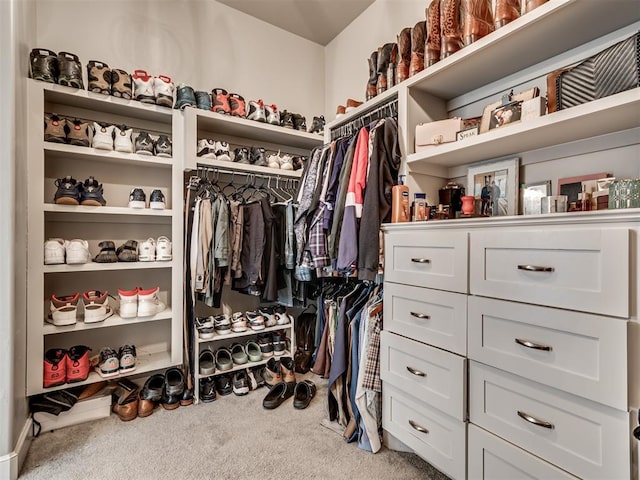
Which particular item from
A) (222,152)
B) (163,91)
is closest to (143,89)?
(163,91)

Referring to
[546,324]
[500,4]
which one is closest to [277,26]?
[500,4]

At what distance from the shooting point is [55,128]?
6.13 feet

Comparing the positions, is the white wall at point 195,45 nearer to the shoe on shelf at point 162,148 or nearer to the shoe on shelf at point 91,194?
the shoe on shelf at point 162,148

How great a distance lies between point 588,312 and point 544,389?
0.28 meters

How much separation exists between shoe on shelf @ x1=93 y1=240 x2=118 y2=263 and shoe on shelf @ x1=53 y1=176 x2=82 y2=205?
0.96ft

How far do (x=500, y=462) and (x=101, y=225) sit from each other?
8.37 feet

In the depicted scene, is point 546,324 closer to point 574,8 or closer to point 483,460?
point 483,460

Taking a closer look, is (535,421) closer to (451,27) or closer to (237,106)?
(451,27)

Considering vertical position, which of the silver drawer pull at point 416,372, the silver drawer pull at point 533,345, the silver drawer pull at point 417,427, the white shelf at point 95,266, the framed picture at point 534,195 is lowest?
the silver drawer pull at point 417,427

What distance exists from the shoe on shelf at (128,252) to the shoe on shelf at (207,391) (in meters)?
0.95

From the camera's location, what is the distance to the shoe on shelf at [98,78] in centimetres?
194

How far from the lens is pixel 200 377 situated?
2154 millimetres

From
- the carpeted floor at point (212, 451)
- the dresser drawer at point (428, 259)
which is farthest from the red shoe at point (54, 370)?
the dresser drawer at point (428, 259)

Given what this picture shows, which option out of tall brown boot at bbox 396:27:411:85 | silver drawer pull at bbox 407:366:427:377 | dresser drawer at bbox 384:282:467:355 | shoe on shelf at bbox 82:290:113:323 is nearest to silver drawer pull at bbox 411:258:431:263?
dresser drawer at bbox 384:282:467:355
